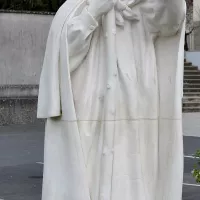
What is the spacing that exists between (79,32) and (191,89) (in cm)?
2198

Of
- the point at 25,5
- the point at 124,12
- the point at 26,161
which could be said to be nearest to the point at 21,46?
the point at 25,5

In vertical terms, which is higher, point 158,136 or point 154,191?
point 158,136

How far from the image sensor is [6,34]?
17406 mm

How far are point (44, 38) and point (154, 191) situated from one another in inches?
537

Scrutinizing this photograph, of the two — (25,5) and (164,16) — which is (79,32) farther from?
(25,5)

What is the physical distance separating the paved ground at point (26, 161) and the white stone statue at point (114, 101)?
362 centimetres

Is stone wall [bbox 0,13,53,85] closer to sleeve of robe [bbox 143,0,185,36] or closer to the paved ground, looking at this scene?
the paved ground

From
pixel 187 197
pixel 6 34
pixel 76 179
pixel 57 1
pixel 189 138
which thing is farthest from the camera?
pixel 57 1

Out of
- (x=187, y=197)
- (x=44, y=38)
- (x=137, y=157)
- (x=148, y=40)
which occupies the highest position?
(x=44, y=38)

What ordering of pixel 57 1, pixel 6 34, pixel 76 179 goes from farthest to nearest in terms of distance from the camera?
pixel 57 1 < pixel 6 34 < pixel 76 179

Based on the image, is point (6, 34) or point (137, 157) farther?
point (6, 34)

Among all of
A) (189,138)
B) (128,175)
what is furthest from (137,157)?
(189,138)

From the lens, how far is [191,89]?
26.0 metres

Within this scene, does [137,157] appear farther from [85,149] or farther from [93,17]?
[93,17]
